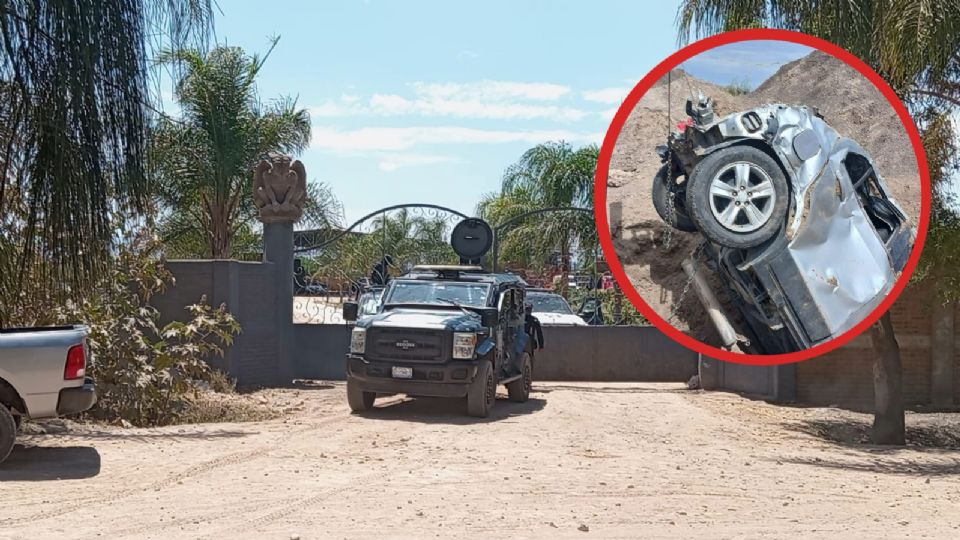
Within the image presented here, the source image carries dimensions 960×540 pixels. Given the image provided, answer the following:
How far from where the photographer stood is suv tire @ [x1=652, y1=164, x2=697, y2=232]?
5625mm

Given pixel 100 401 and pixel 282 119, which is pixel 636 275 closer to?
pixel 100 401

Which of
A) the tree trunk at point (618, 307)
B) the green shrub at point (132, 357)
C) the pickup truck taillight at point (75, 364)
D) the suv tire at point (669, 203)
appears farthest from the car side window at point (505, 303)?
the suv tire at point (669, 203)

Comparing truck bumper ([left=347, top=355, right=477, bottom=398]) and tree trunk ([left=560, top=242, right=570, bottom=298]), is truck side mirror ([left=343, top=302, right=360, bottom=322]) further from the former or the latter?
tree trunk ([left=560, top=242, right=570, bottom=298])

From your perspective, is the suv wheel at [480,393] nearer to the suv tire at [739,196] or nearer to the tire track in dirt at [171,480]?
the tire track in dirt at [171,480]

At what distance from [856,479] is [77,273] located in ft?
24.6

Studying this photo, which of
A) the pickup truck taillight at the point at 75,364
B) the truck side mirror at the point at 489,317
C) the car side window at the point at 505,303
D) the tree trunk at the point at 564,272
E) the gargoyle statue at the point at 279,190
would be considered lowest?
the pickup truck taillight at the point at 75,364

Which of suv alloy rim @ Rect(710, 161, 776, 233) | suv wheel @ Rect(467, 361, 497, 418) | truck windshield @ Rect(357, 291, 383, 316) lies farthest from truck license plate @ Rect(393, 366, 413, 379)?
A: suv alloy rim @ Rect(710, 161, 776, 233)

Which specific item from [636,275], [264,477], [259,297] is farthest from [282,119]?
[636,275]

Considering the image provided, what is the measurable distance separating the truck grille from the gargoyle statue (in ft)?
17.2

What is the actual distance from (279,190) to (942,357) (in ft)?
37.9

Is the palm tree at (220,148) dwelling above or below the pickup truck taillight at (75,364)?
above

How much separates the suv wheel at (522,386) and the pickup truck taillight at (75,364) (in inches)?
292

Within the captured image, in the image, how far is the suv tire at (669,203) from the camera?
221 inches

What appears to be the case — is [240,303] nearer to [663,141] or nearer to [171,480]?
[171,480]
